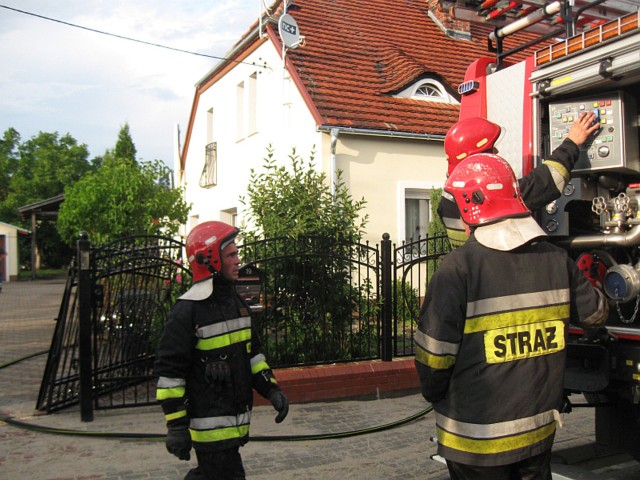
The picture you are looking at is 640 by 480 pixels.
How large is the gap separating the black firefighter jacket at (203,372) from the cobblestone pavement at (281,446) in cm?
165

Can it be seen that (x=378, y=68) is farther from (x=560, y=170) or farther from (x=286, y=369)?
(x=560, y=170)

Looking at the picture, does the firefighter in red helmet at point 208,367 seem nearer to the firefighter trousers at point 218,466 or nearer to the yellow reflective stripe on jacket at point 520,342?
the firefighter trousers at point 218,466

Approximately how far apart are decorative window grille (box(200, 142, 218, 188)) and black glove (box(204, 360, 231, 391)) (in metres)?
13.8

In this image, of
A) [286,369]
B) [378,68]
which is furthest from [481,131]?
[378,68]

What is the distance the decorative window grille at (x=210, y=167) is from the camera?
16688 millimetres

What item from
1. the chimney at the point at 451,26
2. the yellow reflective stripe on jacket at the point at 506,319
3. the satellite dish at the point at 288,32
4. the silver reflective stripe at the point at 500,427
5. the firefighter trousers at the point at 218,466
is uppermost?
the chimney at the point at 451,26

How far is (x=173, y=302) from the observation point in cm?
682

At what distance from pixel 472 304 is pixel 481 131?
169 centimetres

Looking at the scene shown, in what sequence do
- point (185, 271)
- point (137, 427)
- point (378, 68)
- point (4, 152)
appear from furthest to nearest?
1. point (4, 152)
2. point (378, 68)
3. point (185, 271)
4. point (137, 427)

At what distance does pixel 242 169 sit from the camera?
1496cm

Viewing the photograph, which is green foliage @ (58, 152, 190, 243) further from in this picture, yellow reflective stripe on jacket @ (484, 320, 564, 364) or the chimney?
yellow reflective stripe on jacket @ (484, 320, 564, 364)

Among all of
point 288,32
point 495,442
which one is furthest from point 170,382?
point 288,32

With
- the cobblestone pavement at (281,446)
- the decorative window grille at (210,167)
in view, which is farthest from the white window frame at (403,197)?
the decorative window grille at (210,167)

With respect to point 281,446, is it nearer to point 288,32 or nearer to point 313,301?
point 313,301
